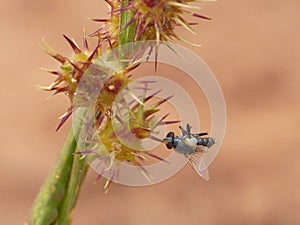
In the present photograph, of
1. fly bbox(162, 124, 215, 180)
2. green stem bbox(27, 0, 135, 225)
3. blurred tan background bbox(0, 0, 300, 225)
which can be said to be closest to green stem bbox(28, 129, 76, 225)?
green stem bbox(27, 0, 135, 225)

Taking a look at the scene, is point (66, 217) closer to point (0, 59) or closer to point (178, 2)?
point (178, 2)

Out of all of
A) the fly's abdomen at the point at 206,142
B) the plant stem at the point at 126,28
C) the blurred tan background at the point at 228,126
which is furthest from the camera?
the blurred tan background at the point at 228,126

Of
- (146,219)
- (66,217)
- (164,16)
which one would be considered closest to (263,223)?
(146,219)

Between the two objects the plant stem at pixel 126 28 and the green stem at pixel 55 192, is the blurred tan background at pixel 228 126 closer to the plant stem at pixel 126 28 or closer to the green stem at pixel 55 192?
the green stem at pixel 55 192

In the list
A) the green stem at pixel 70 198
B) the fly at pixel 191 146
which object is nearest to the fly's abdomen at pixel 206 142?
the fly at pixel 191 146

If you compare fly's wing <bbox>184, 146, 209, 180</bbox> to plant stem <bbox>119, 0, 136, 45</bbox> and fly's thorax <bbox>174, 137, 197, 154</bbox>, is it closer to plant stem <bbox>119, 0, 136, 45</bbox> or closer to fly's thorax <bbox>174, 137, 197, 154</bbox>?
fly's thorax <bbox>174, 137, 197, 154</bbox>

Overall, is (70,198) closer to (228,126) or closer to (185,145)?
(185,145)
